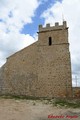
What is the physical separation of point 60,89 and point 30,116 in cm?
1039

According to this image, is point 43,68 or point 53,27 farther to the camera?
point 53,27

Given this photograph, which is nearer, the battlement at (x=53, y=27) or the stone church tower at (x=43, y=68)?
the stone church tower at (x=43, y=68)

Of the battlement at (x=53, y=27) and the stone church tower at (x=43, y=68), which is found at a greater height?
the battlement at (x=53, y=27)

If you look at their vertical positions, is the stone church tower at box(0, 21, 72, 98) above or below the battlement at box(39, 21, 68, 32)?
below

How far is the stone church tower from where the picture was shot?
24775 mm

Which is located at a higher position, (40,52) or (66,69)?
(40,52)

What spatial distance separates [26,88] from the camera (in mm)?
26359

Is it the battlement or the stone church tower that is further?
the battlement

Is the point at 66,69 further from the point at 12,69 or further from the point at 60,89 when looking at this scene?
the point at 12,69

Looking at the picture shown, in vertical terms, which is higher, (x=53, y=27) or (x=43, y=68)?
(x=53, y=27)

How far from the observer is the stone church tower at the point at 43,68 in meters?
24.8

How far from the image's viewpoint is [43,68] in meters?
25.9

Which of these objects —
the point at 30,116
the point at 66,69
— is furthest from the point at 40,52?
the point at 30,116

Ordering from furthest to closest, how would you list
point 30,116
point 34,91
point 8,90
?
point 8,90
point 34,91
point 30,116
